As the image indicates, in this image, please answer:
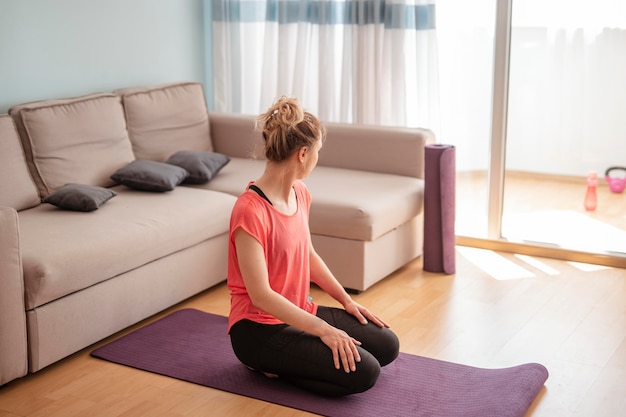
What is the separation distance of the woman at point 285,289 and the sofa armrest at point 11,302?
0.70 m

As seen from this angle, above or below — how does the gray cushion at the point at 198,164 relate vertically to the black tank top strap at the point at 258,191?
below

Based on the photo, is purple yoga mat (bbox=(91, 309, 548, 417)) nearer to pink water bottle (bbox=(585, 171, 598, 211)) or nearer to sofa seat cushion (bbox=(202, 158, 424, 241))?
sofa seat cushion (bbox=(202, 158, 424, 241))

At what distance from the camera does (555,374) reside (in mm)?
3084

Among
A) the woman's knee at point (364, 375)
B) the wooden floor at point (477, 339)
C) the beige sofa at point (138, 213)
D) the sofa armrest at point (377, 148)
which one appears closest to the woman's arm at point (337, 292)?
the woman's knee at point (364, 375)

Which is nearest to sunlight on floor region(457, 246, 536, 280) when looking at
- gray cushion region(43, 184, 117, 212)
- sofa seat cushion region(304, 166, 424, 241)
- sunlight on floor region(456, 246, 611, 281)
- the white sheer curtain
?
sunlight on floor region(456, 246, 611, 281)

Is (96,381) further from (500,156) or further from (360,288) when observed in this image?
(500,156)

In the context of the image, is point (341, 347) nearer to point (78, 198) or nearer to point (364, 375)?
point (364, 375)

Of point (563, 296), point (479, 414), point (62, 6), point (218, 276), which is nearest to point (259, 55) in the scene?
point (62, 6)

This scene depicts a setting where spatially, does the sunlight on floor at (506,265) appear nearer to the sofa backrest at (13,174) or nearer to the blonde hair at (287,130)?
the blonde hair at (287,130)

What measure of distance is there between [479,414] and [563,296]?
132cm

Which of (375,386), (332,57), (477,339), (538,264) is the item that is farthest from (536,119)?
(375,386)

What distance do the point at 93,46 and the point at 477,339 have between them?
95.5 inches

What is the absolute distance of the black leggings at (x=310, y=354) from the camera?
9.22ft

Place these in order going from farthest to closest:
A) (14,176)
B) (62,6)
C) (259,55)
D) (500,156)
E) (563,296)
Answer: (259,55), (500,156), (62,6), (563,296), (14,176)
